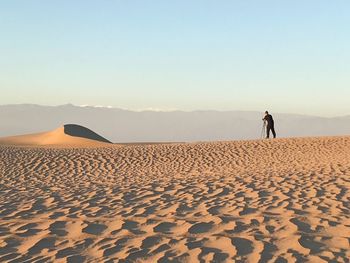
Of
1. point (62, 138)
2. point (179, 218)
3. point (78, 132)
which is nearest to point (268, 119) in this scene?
point (179, 218)

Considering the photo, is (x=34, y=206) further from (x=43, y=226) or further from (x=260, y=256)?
(x=260, y=256)

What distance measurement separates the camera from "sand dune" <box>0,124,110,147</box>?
33.3 metres

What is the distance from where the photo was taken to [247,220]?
6797 millimetres

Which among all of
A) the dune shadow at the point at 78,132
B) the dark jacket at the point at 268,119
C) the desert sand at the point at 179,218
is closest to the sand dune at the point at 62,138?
the dune shadow at the point at 78,132

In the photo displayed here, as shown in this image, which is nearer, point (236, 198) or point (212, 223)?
point (212, 223)

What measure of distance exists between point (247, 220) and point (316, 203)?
1867 mm

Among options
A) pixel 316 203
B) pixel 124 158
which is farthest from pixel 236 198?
pixel 124 158

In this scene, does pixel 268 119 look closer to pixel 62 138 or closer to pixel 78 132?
pixel 62 138

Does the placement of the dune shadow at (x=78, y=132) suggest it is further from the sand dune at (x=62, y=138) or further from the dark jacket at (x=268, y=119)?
the dark jacket at (x=268, y=119)

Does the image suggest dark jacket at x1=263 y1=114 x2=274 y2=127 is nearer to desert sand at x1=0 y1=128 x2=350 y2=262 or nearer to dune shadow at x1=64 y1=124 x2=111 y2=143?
desert sand at x1=0 y1=128 x2=350 y2=262

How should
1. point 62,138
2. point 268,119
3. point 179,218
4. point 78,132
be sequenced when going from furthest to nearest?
point 78,132 → point 62,138 → point 268,119 → point 179,218

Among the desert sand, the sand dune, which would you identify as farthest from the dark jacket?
the sand dune

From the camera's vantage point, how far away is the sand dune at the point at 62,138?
3326 centimetres

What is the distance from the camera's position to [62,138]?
1382 inches
